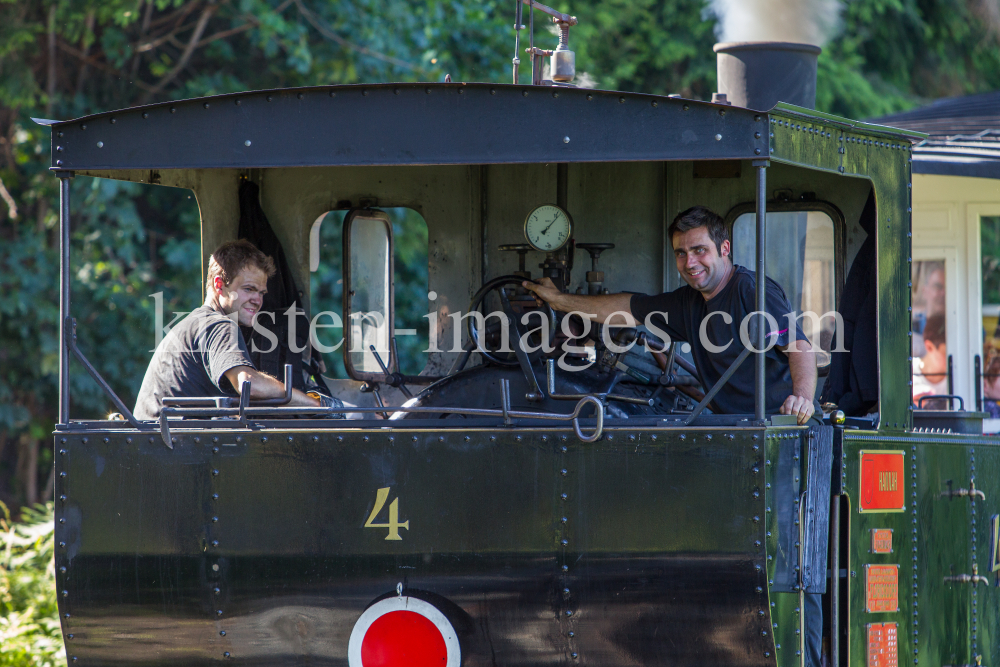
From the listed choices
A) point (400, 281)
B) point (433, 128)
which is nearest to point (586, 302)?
point (433, 128)

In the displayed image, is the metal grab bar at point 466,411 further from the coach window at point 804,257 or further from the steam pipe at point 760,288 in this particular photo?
the coach window at point 804,257

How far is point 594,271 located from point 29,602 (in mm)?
4882

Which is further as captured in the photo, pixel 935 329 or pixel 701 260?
pixel 935 329

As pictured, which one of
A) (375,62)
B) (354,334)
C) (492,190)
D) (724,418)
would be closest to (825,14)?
(375,62)

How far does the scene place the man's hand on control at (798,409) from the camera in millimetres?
4207

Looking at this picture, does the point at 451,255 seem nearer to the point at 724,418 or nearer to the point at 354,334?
the point at 354,334

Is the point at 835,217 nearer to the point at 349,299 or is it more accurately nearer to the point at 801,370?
the point at 801,370

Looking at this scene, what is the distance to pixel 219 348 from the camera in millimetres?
4598

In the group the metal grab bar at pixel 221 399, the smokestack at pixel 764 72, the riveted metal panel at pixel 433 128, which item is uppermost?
the smokestack at pixel 764 72

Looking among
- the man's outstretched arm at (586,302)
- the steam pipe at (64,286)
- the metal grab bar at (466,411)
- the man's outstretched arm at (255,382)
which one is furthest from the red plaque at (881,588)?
the steam pipe at (64,286)

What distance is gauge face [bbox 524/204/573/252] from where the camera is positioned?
5.48 meters

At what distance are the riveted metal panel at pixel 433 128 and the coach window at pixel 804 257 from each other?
74.0 inches

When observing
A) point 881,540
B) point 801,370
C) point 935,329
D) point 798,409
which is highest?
point 935,329

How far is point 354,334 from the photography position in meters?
6.32
